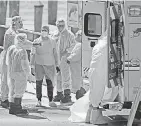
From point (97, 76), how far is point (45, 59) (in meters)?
2.42

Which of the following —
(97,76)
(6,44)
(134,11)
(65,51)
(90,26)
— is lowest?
(97,76)

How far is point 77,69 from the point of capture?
12656mm

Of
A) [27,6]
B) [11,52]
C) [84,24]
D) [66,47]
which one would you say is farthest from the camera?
[27,6]

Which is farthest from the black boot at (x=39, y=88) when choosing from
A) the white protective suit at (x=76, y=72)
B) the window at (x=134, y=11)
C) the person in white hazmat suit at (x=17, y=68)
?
the window at (x=134, y=11)

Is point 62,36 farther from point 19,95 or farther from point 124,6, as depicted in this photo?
point 124,6

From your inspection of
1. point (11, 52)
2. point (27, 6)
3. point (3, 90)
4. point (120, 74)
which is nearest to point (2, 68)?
point (3, 90)

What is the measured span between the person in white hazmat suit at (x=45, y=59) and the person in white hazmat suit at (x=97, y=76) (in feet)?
7.20

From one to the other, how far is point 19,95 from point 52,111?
958 millimetres

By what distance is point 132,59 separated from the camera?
9.34 metres

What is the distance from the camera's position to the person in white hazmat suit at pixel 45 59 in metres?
11.8

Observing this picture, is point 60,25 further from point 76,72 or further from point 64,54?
point 76,72

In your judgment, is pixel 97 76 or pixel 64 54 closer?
pixel 97 76

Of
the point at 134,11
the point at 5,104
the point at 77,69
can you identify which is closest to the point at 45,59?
the point at 77,69

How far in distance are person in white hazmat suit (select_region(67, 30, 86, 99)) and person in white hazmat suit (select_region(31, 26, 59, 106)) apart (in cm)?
63
